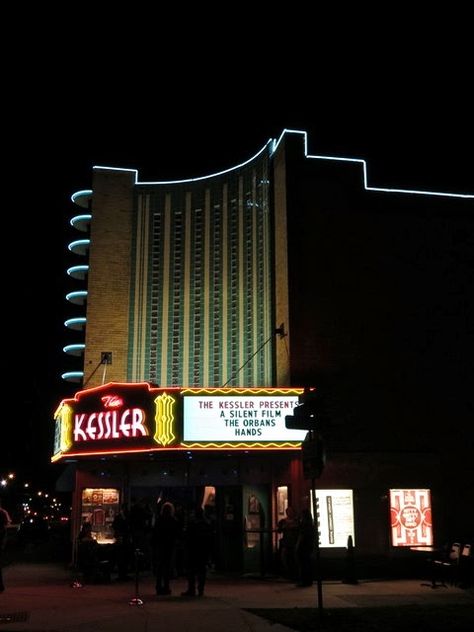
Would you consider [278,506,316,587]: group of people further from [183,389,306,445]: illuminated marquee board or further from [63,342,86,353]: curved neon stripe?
[63,342,86,353]: curved neon stripe

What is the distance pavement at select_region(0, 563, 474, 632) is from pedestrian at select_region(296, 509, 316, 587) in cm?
28

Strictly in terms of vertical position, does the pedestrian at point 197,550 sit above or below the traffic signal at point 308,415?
below

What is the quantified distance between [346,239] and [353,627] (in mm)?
11520

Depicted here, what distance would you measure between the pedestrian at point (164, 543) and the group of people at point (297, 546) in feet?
9.21

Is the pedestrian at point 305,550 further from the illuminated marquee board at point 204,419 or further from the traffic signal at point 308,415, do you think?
the traffic signal at point 308,415

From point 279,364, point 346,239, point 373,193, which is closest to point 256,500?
point 279,364

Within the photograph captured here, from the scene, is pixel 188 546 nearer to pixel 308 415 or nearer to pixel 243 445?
pixel 243 445

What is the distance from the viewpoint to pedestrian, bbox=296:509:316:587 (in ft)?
52.4

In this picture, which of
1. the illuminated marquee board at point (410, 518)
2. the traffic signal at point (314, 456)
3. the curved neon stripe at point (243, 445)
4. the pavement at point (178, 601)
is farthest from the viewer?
the illuminated marquee board at point (410, 518)

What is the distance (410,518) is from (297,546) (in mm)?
3797

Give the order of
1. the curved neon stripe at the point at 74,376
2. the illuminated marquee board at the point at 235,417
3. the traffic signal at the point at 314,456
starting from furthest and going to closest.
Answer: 1. the curved neon stripe at the point at 74,376
2. the illuminated marquee board at the point at 235,417
3. the traffic signal at the point at 314,456

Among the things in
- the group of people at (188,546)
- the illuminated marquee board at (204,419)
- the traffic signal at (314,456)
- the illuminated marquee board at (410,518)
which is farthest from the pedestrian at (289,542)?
the traffic signal at (314,456)

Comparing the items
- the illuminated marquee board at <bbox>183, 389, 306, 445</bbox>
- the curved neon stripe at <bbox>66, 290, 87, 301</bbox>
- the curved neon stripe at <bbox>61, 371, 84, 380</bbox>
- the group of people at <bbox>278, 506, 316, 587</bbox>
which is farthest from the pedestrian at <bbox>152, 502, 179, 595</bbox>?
the curved neon stripe at <bbox>66, 290, 87, 301</bbox>

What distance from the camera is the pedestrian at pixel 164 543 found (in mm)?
14750
